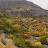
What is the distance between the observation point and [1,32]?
68.1 feet

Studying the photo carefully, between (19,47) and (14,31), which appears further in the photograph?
(14,31)

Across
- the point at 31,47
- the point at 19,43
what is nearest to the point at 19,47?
the point at 19,43

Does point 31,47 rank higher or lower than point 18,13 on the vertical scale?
higher

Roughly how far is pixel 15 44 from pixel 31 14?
169ft

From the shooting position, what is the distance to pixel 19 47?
47.6 ft

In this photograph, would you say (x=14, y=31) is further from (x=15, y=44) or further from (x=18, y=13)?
(x=18, y=13)

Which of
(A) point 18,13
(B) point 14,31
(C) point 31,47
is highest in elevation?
(C) point 31,47

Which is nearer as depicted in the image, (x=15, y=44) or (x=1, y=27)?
(x=15, y=44)

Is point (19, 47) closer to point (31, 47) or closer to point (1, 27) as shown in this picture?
point (31, 47)

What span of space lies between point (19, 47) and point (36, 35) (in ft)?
29.9

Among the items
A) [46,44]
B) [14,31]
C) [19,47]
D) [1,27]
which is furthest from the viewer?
[14,31]

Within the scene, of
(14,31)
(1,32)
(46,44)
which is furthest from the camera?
(14,31)

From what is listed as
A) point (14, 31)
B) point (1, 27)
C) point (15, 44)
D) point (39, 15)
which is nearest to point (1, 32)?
point (1, 27)

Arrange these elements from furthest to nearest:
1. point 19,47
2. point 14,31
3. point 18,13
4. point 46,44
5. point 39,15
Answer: point 18,13 → point 39,15 → point 14,31 → point 46,44 → point 19,47
